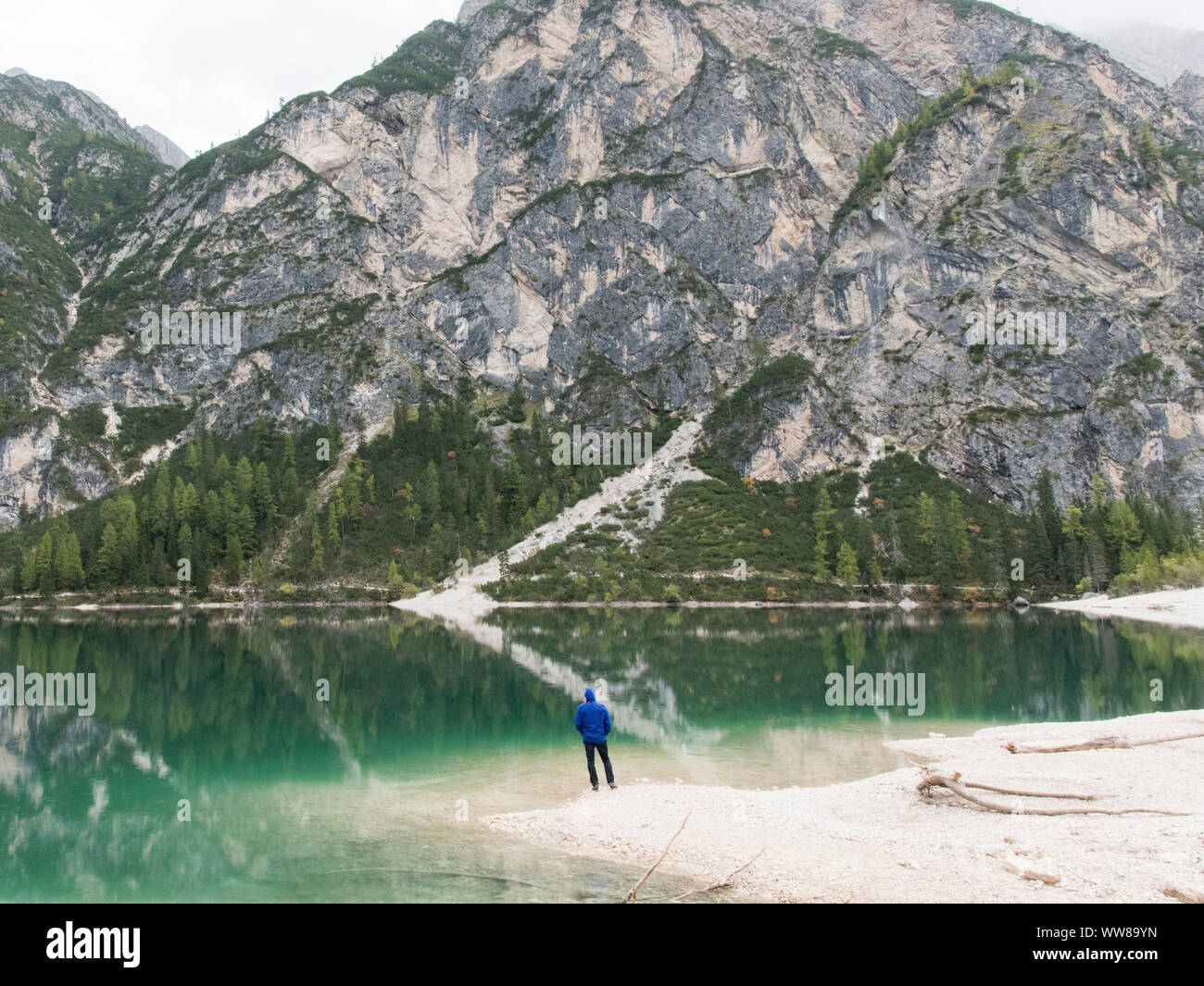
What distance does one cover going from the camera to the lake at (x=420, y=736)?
13.8 metres

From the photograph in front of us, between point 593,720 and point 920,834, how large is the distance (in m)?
7.34

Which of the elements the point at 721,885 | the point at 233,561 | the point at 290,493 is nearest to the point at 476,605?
the point at 233,561

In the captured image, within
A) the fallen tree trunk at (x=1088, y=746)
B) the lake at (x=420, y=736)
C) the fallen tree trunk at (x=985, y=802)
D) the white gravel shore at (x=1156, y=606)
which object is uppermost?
the fallen tree trunk at (x=985, y=802)

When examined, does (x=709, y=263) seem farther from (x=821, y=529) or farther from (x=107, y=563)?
(x=107, y=563)

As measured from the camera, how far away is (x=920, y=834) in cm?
1391

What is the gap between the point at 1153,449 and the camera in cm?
13412

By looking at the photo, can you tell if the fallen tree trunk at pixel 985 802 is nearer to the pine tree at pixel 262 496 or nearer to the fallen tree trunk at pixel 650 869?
the fallen tree trunk at pixel 650 869

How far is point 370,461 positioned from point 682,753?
443ft

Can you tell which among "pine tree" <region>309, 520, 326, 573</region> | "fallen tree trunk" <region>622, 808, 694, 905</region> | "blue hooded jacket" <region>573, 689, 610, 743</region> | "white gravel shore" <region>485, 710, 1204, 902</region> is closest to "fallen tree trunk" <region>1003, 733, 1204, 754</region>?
"white gravel shore" <region>485, 710, 1204, 902</region>

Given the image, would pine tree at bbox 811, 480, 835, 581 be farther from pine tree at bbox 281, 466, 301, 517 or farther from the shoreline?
pine tree at bbox 281, 466, 301, 517

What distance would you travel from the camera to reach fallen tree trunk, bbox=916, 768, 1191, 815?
14.7 metres

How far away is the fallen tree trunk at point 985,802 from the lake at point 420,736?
375 centimetres

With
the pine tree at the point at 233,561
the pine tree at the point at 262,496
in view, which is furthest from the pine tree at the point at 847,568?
the pine tree at the point at 262,496

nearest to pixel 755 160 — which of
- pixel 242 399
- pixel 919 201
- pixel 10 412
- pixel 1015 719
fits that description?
pixel 919 201
